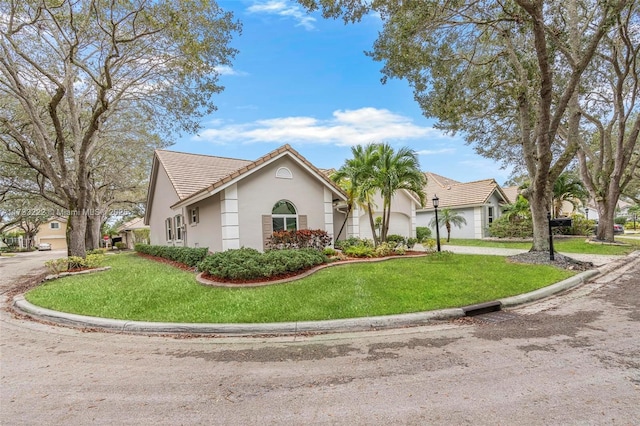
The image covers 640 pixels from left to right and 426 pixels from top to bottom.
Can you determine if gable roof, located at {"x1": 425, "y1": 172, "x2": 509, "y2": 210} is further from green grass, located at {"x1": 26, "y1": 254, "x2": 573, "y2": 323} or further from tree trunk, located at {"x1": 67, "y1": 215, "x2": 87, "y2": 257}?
tree trunk, located at {"x1": 67, "y1": 215, "x2": 87, "y2": 257}

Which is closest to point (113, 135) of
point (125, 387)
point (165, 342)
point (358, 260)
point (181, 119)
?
point (181, 119)

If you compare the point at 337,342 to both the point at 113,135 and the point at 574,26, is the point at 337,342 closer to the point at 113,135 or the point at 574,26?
the point at 574,26

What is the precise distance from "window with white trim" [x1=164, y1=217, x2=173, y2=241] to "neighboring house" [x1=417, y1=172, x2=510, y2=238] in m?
17.4

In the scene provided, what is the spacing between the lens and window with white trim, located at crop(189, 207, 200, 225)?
49.4 feet

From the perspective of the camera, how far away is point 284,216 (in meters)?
13.8

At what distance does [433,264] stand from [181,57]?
11.7 m

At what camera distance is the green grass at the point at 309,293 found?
6.42 m

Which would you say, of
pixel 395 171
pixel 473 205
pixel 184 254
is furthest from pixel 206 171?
pixel 473 205

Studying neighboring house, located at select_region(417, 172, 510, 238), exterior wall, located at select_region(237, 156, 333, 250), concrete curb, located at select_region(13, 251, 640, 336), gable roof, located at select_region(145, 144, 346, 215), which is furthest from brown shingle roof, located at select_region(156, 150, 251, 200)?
neighboring house, located at select_region(417, 172, 510, 238)

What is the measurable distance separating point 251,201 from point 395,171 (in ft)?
19.0

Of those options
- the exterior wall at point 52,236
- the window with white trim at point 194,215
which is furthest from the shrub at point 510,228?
the exterior wall at point 52,236

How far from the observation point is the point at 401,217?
2156cm

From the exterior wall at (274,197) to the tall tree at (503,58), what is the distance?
17.2ft

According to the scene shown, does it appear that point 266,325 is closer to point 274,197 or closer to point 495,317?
point 495,317
